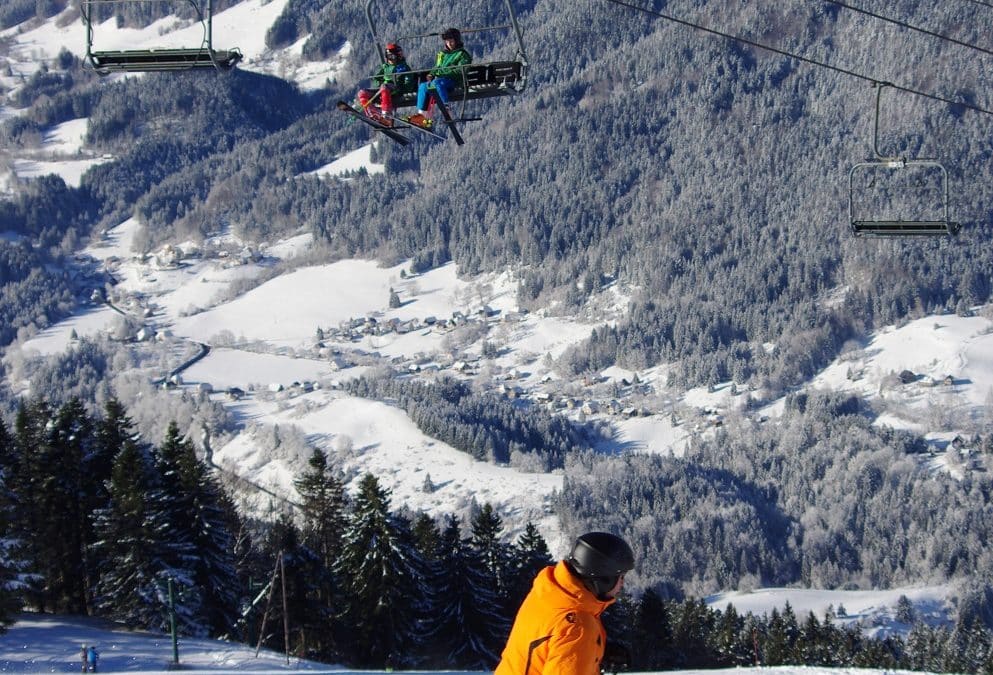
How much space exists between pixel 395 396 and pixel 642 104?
91.1 meters

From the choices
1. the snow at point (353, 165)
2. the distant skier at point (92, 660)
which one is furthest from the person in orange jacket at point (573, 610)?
the snow at point (353, 165)

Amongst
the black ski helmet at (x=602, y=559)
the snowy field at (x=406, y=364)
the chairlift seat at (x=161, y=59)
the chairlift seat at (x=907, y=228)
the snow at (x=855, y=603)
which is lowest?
the snow at (x=855, y=603)

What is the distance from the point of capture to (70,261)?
169125 millimetres

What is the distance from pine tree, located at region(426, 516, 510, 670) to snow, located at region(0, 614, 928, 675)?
340 inches

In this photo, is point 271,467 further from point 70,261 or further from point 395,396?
point 70,261

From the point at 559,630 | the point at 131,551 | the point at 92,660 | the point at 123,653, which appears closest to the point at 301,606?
the point at 131,551

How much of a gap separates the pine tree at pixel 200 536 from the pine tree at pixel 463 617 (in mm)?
5355

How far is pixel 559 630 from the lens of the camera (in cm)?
762

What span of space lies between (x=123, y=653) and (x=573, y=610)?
68.1 feet

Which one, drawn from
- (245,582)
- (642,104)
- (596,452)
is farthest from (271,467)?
(642,104)

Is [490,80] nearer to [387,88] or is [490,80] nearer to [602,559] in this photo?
[387,88]

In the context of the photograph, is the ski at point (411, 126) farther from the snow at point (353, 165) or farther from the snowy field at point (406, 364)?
the snow at point (353, 165)

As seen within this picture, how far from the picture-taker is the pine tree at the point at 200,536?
32875 mm

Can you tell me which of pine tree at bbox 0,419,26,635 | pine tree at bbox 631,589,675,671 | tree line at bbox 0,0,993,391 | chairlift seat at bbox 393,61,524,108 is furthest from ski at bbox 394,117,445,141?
tree line at bbox 0,0,993,391
